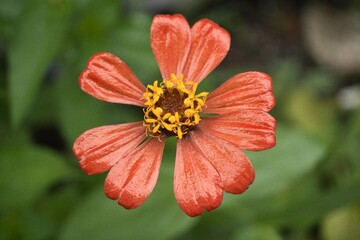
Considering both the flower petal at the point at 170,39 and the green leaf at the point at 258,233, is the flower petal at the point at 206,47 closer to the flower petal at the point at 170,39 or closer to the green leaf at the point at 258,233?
the flower petal at the point at 170,39

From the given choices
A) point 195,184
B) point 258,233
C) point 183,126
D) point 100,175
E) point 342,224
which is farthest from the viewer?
point 342,224

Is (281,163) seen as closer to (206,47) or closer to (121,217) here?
(121,217)

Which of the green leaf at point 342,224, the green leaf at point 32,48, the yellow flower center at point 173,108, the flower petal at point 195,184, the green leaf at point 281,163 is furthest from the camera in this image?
the green leaf at point 342,224

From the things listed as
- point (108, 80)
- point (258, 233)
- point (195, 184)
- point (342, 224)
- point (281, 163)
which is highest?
point (108, 80)

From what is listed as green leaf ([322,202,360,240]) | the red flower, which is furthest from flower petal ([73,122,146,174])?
green leaf ([322,202,360,240])

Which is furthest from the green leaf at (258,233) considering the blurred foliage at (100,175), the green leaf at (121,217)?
the green leaf at (121,217)

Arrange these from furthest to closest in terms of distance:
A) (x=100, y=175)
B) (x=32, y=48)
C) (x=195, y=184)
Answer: (x=100, y=175)
(x=32, y=48)
(x=195, y=184)

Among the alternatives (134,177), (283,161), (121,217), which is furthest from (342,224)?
(134,177)
